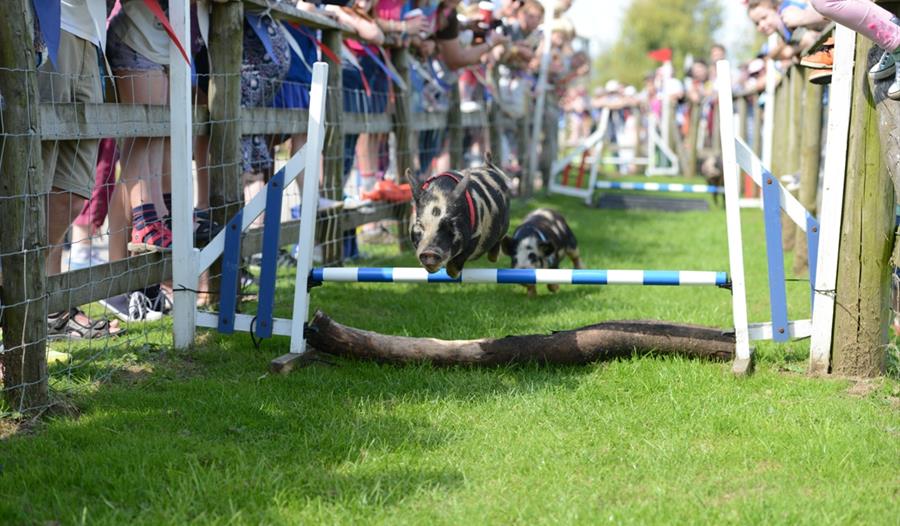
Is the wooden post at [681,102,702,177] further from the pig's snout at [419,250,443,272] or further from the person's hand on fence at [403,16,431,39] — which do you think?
the pig's snout at [419,250,443,272]

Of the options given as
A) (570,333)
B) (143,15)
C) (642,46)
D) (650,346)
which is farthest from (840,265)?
(642,46)

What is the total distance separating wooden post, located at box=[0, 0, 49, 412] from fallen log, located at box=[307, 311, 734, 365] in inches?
57.7

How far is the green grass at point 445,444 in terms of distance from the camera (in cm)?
351

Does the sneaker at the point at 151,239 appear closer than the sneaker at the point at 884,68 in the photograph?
No

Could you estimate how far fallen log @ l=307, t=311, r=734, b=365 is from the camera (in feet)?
17.5

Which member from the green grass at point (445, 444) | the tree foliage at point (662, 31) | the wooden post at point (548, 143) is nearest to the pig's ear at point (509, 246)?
the green grass at point (445, 444)

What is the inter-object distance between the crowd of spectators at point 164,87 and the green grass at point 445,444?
0.58m

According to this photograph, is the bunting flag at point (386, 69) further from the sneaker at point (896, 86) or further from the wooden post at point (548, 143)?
the wooden post at point (548, 143)

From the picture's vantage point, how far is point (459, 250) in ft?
17.3

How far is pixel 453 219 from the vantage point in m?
5.20

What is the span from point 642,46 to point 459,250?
52.2 metres

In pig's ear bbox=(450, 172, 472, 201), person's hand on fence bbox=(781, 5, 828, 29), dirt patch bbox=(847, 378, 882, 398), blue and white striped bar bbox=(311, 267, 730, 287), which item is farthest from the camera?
person's hand on fence bbox=(781, 5, 828, 29)

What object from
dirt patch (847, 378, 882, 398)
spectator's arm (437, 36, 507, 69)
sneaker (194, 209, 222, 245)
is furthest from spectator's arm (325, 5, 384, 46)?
dirt patch (847, 378, 882, 398)

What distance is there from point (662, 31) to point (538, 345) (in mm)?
51739
